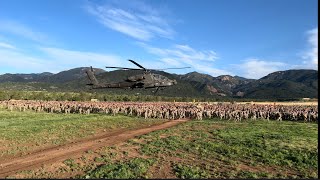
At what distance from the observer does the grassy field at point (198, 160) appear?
640 inches

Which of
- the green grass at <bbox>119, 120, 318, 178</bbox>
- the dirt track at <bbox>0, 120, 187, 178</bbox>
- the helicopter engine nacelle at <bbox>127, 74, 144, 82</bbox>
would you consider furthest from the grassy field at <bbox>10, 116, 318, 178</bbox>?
the helicopter engine nacelle at <bbox>127, 74, 144, 82</bbox>

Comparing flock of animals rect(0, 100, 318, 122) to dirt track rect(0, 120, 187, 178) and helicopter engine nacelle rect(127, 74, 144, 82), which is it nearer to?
helicopter engine nacelle rect(127, 74, 144, 82)

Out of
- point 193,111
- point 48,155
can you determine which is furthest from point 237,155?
point 193,111

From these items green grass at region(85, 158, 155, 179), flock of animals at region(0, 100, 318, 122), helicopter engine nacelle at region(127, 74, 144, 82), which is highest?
helicopter engine nacelle at region(127, 74, 144, 82)

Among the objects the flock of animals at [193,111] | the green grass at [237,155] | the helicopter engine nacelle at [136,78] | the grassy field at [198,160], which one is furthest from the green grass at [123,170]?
the flock of animals at [193,111]

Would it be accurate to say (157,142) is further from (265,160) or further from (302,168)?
(302,168)

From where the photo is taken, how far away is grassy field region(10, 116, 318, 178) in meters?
16.2

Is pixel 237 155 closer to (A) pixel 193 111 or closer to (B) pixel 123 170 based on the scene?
(B) pixel 123 170

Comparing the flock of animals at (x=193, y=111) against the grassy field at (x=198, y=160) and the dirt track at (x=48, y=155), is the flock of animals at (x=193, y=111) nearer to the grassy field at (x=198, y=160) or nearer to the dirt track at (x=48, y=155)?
the grassy field at (x=198, y=160)

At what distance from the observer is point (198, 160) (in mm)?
19109

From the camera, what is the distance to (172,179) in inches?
593

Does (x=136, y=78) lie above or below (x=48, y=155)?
above

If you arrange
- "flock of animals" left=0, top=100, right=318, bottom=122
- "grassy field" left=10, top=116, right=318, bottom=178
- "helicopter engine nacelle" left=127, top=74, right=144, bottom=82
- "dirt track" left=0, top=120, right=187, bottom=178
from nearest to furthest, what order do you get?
"grassy field" left=10, top=116, right=318, bottom=178, "dirt track" left=0, top=120, right=187, bottom=178, "helicopter engine nacelle" left=127, top=74, right=144, bottom=82, "flock of animals" left=0, top=100, right=318, bottom=122

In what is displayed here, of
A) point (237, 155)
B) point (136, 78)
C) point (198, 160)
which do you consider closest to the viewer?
point (198, 160)
